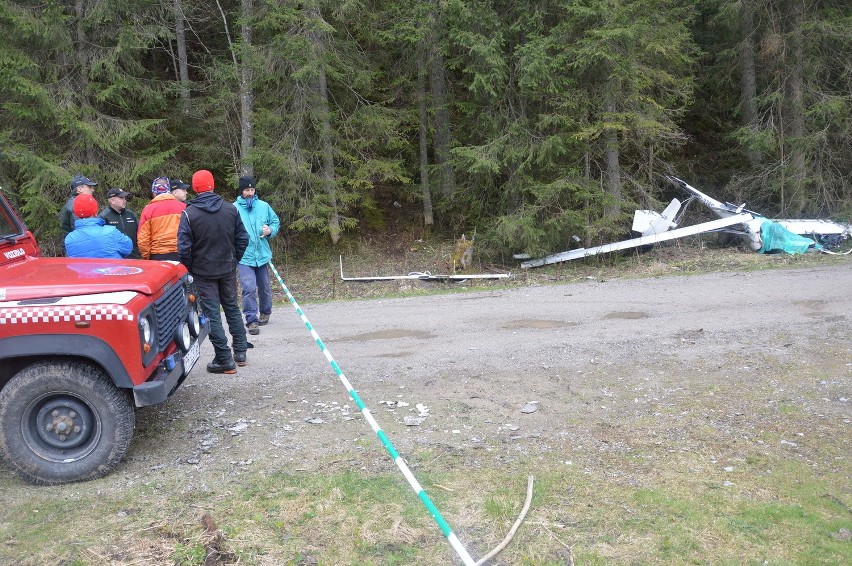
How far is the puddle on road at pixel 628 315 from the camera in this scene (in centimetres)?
951

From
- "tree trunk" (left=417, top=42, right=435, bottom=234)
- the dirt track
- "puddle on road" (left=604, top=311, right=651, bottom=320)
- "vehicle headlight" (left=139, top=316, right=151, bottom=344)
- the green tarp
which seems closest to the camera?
"vehicle headlight" (left=139, top=316, right=151, bottom=344)

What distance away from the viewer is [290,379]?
7.20 m

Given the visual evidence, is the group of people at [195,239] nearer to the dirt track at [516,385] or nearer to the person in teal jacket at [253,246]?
the dirt track at [516,385]

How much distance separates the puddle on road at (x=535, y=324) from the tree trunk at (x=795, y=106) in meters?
10.9

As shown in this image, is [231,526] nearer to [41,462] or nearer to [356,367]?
[41,462]

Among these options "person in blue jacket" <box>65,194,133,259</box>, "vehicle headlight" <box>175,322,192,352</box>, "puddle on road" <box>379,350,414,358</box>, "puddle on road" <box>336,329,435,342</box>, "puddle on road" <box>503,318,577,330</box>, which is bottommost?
"puddle on road" <box>379,350,414,358</box>

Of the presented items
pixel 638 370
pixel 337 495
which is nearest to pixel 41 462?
pixel 337 495

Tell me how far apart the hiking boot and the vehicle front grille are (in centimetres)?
132

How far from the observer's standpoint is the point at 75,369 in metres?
4.90

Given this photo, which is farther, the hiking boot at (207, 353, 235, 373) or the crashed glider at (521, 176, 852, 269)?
the crashed glider at (521, 176, 852, 269)

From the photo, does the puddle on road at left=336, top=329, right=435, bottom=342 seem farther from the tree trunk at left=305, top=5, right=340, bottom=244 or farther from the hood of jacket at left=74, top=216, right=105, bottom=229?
the tree trunk at left=305, top=5, right=340, bottom=244

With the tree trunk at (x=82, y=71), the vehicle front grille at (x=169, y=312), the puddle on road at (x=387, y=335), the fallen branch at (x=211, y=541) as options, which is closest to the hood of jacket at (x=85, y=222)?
the vehicle front grille at (x=169, y=312)

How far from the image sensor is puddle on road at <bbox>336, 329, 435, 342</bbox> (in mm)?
8852

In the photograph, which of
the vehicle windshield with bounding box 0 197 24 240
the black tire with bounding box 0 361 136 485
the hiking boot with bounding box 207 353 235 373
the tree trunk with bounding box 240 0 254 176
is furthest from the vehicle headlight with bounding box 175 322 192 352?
the tree trunk with bounding box 240 0 254 176
